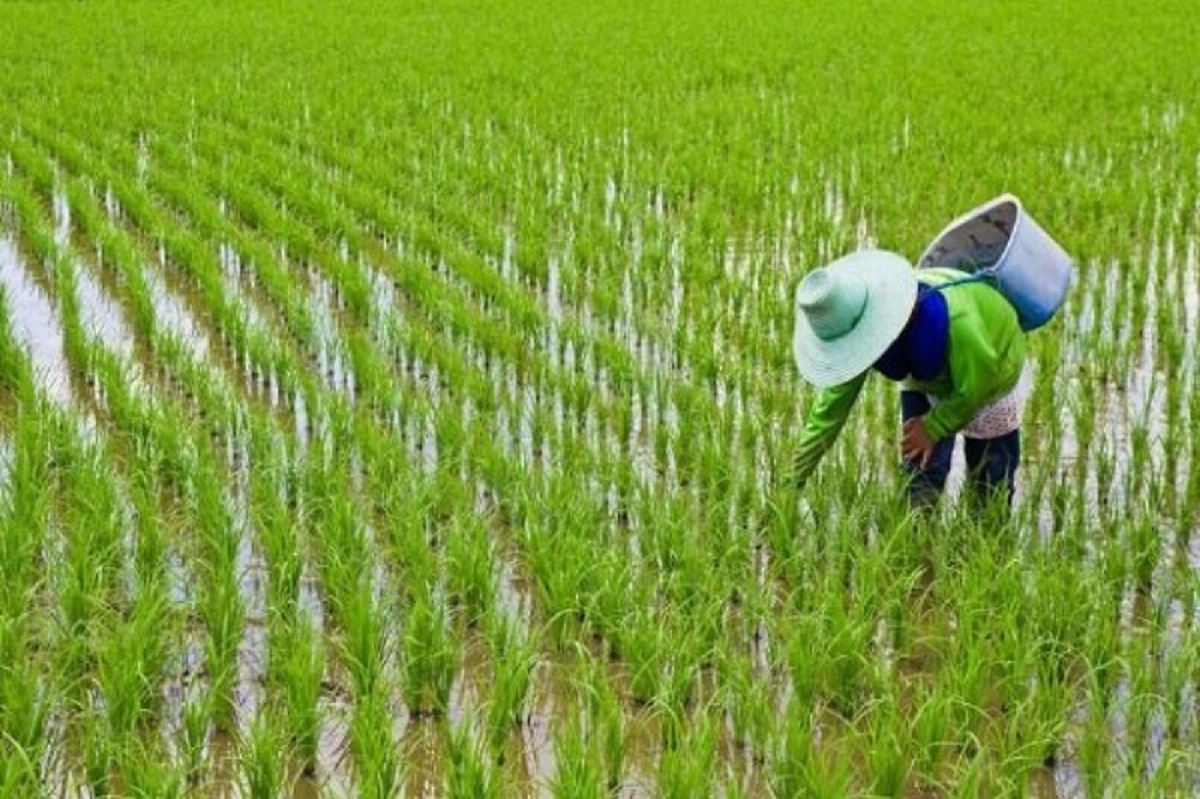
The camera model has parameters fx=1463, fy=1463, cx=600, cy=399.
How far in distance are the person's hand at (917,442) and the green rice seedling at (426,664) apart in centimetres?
119

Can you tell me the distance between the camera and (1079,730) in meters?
2.69

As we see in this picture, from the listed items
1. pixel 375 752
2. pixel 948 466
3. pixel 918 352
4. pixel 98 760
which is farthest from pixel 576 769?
pixel 948 466

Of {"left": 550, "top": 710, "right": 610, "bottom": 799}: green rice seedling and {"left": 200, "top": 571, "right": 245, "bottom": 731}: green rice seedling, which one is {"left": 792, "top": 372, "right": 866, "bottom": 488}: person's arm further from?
{"left": 200, "top": 571, "right": 245, "bottom": 731}: green rice seedling

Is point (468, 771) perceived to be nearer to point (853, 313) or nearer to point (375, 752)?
point (375, 752)

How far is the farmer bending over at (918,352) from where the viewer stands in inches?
121

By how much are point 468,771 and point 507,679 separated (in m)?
0.35

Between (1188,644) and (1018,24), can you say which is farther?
(1018,24)

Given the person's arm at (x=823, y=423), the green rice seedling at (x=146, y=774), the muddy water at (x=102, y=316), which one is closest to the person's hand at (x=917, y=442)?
the person's arm at (x=823, y=423)

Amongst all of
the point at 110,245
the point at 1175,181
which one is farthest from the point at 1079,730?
the point at 1175,181

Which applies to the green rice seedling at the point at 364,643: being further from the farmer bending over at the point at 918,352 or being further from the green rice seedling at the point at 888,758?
the farmer bending over at the point at 918,352

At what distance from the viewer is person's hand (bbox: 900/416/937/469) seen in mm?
3322

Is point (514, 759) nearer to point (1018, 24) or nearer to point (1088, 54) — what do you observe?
point (1088, 54)

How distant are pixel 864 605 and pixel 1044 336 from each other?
2079mm

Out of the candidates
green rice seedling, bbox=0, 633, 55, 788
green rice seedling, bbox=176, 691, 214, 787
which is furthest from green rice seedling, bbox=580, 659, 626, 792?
green rice seedling, bbox=0, 633, 55, 788
